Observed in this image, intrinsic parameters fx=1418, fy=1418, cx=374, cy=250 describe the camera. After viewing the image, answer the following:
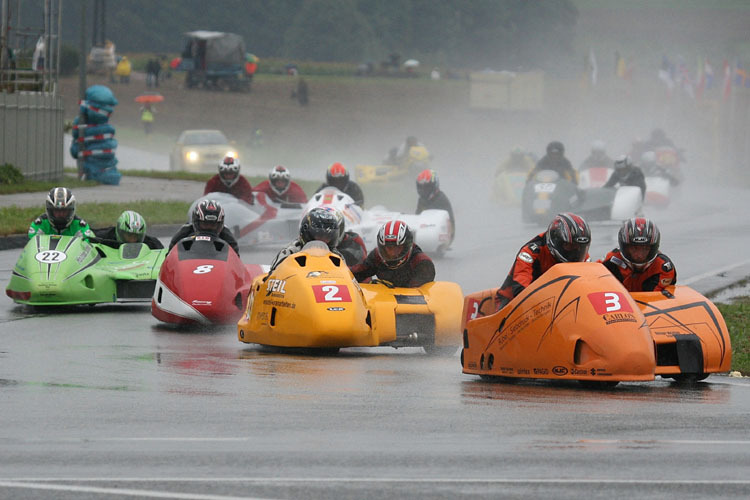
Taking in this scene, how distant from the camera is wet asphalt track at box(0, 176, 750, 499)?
20.5 feet

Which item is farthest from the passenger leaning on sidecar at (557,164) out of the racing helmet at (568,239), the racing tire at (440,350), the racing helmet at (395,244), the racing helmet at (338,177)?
the racing helmet at (568,239)

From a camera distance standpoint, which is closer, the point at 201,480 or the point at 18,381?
the point at 201,480

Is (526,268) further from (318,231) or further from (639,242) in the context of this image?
(318,231)

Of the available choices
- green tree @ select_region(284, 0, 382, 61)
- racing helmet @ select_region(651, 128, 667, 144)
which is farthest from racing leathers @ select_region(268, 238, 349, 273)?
green tree @ select_region(284, 0, 382, 61)

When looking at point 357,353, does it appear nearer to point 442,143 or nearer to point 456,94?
point 442,143

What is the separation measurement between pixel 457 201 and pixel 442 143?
3739cm

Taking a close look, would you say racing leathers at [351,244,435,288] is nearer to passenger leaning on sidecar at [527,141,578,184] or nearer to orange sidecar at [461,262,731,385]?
orange sidecar at [461,262,731,385]

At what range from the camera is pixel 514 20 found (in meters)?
112

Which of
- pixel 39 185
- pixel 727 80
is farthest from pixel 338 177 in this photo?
pixel 727 80

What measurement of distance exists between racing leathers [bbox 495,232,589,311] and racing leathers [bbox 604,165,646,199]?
58.8 feet

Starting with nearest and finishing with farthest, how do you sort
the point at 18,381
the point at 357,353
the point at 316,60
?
1. the point at 18,381
2. the point at 357,353
3. the point at 316,60

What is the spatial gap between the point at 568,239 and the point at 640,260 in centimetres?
68

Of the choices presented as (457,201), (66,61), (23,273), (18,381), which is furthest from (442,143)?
(18,381)

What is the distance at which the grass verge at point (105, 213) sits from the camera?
22441 mm
